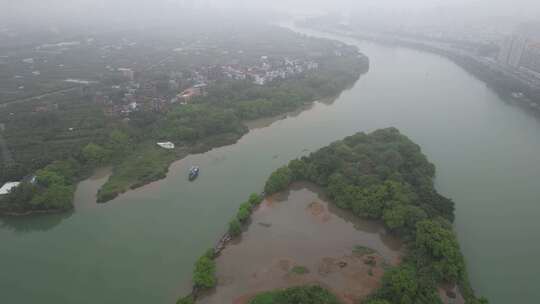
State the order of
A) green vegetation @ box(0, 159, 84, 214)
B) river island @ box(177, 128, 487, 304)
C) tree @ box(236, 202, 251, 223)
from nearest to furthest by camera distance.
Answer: river island @ box(177, 128, 487, 304) → tree @ box(236, 202, 251, 223) → green vegetation @ box(0, 159, 84, 214)

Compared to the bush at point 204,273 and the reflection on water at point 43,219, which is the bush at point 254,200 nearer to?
the bush at point 204,273

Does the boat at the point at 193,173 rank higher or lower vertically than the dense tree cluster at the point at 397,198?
lower

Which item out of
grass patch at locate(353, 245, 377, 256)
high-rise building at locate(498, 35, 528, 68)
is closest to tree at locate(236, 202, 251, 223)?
grass patch at locate(353, 245, 377, 256)

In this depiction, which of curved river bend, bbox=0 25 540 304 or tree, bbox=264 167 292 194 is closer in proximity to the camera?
curved river bend, bbox=0 25 540 304

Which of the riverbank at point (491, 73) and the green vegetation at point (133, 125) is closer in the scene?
the green vegetation at point (133, 125)

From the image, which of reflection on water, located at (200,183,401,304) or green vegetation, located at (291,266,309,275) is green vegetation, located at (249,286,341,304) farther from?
green vegetation, located at (291,266,309,275)

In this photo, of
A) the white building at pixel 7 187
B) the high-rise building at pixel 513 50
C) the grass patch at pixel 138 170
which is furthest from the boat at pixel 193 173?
the high-rise building at pixel 513 50

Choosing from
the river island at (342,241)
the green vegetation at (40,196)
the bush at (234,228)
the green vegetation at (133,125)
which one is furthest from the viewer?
the green vegetation at (133,125)
